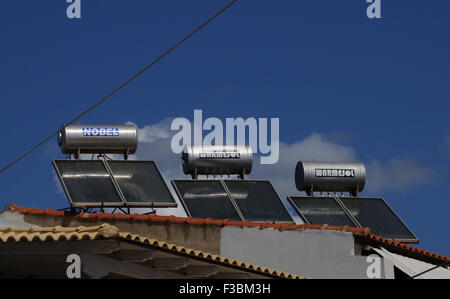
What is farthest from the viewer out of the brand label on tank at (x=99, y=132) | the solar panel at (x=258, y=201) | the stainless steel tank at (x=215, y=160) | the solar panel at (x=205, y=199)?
the stainless steel tank at (x=215, y=160)

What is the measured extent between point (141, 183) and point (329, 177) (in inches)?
282

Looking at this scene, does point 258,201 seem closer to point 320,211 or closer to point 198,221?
point 320,211

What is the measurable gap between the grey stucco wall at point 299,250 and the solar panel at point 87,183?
11.6ft

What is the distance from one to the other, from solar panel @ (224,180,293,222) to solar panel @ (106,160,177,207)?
85.9 inches

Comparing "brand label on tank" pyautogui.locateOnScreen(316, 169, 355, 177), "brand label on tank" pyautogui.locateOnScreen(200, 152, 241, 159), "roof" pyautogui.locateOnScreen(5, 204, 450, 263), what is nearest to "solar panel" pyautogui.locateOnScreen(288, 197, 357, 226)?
"brand label on tank" pyautogui.locateOnScreen(316, 169, 355, 177)

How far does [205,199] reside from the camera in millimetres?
25516

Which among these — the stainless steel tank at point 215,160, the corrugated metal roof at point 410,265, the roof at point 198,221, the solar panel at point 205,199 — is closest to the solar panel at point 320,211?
the stainless steel tank at point 215,160

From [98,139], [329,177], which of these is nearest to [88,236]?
[98,139]

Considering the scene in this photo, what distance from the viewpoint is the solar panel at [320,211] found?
26.3 metres

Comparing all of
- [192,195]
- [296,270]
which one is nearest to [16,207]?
[192,195]

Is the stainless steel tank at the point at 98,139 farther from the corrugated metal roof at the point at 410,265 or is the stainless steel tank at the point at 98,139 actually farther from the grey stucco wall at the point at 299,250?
the corrugated metal roof at the point at 410,265
